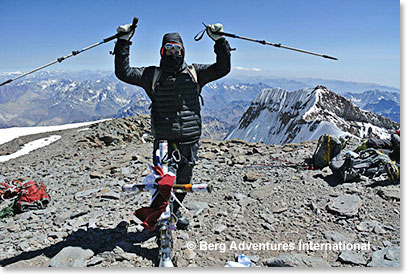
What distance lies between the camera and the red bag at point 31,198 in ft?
18.6

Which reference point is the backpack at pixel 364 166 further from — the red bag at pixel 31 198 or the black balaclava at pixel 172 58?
the red bag at pixel 31 198

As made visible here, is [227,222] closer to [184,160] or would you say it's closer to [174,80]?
[184,160]

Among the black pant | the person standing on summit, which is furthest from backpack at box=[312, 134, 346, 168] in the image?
the person standing on summit

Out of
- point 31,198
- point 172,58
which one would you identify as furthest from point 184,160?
point 31,198

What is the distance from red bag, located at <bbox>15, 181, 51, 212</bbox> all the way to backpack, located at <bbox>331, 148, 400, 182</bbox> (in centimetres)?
647

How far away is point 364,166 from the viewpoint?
6.77 meters

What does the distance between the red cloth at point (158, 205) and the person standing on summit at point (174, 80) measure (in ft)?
1.80

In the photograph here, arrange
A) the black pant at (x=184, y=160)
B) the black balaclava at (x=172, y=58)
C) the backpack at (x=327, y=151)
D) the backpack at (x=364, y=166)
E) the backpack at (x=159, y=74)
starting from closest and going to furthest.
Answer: the black balaclava at (x=172, y=58), the backpack at (x=159, y=74), the black pant at (x=184, y=160), the backpack at (x=364, y=166), the backpack at (x=327, y=151)

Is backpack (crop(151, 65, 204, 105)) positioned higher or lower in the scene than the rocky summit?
higher

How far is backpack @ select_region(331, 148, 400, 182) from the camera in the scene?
6.50 metres

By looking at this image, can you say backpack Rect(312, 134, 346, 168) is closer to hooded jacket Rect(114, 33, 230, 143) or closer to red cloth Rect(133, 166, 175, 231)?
hooded jacket Rect(114, 33, 230, 143)

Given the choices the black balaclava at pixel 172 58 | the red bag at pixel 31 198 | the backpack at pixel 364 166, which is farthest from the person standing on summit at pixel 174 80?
Answer: the backpack at pixel 364 166

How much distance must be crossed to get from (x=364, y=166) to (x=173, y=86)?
514cm

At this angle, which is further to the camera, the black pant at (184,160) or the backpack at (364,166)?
the backpack at (364,166)
